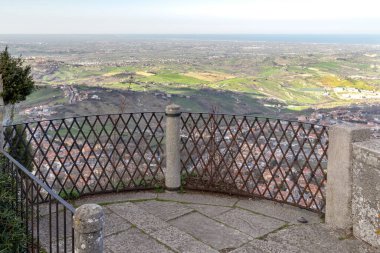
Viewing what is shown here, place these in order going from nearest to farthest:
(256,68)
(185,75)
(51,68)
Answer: (51,68)
(185,75)
(256,68)

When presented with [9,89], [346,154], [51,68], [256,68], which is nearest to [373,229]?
[346,154]

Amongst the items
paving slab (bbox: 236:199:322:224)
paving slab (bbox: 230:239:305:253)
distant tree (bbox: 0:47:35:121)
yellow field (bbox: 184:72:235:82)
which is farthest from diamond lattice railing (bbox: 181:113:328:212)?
yellow field (bbox: 184:72:235:82)

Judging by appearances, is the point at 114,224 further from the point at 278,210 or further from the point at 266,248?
the point at 278,210

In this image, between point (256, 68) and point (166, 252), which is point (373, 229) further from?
point (256, 68)

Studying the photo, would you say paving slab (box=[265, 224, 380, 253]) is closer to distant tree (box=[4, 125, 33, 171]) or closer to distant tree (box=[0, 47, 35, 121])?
distant tree (box=[4, 125, 33, 171])

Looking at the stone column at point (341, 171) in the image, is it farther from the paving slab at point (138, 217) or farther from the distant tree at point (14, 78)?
the distant tree at point (14, 78)
